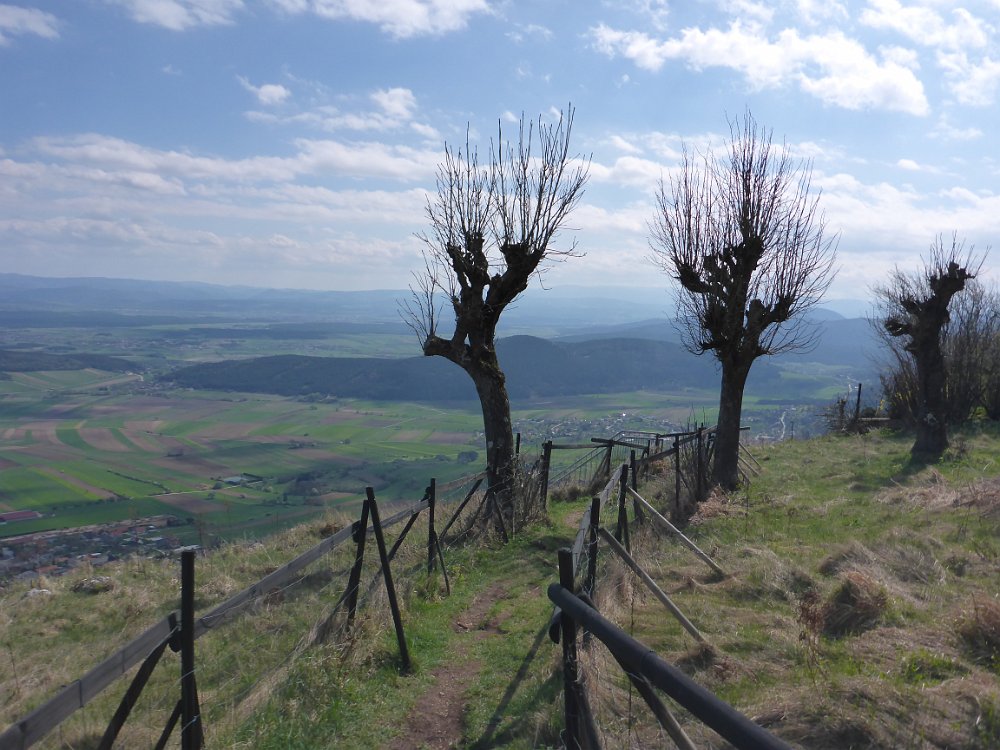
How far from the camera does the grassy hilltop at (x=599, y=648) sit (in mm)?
4688

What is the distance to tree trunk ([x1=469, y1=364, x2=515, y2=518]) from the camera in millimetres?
12695

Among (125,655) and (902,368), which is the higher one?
(902,368)

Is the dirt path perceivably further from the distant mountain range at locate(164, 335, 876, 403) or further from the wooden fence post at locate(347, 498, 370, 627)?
the distant mountain range at locate(164, 335, 876, 403)

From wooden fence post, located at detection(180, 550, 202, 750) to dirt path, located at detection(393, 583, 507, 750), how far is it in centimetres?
169

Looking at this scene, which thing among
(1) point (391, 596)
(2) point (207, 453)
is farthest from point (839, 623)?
(2) point (207, 453)

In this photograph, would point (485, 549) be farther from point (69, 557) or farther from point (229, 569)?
point (69, 557)

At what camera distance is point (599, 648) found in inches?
220

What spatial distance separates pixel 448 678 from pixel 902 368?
2283 cm

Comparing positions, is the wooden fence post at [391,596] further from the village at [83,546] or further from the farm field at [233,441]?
the farm field at [233,441]

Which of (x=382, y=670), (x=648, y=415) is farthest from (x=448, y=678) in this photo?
(x=648, y=415)

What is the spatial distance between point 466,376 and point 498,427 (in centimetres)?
6414

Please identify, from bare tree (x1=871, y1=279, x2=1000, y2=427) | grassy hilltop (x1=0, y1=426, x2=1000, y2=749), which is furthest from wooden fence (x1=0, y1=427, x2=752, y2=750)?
bare tree (x1=871, y1=279, x2=1000, y2=427)

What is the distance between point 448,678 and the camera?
6.62 metres

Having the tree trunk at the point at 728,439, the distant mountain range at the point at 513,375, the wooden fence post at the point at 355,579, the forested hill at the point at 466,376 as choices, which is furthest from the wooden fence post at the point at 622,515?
the forested hill at the point at 466,376
